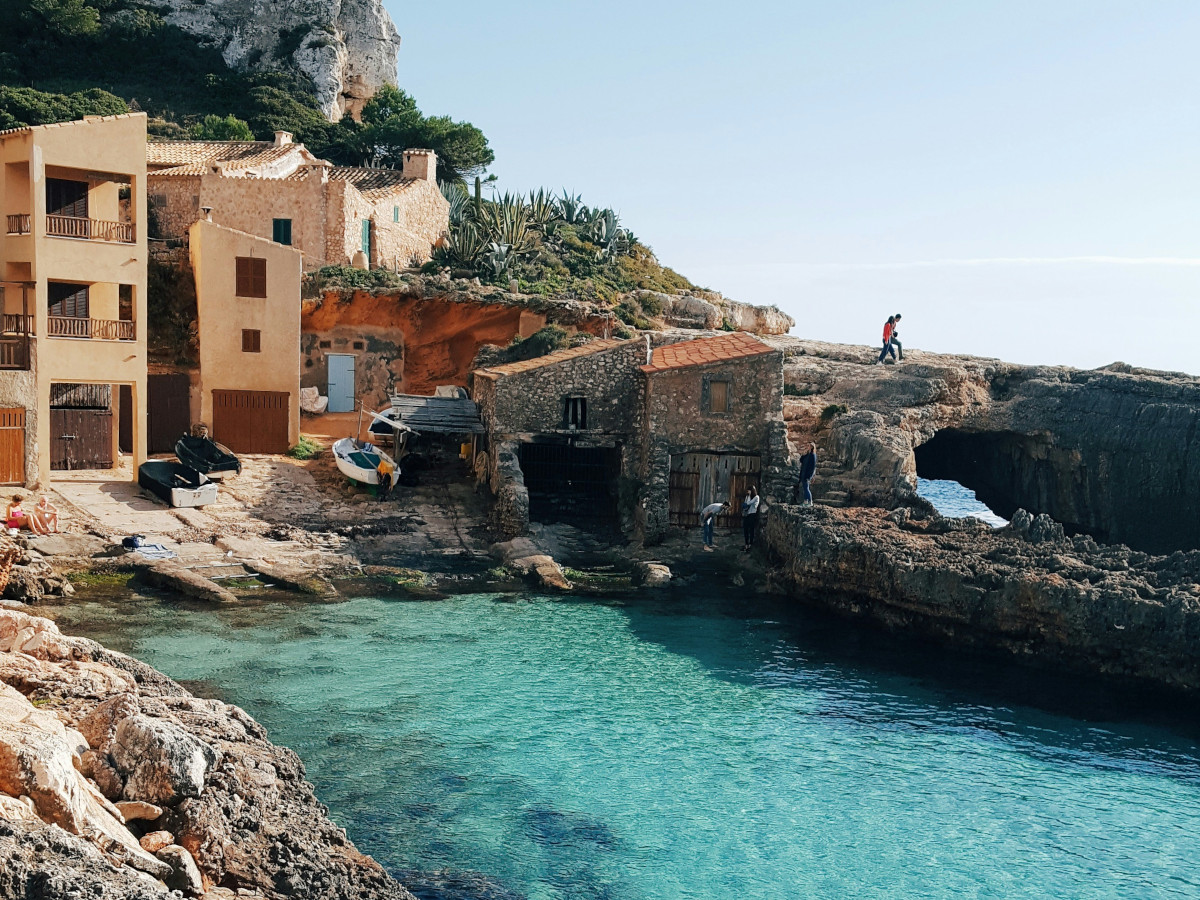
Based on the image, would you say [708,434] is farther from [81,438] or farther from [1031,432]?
[81,438]

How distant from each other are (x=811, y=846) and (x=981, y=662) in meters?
9.31

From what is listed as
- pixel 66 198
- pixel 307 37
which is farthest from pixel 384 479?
pixel 307 37

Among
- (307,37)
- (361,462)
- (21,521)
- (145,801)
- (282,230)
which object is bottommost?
(145,801)

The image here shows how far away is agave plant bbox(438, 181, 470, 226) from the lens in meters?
50.0

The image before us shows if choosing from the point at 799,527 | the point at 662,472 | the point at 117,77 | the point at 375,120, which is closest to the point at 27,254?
the point at 662,472

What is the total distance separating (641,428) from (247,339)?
1264cm

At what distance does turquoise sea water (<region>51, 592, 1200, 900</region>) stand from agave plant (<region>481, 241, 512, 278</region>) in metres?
20.0

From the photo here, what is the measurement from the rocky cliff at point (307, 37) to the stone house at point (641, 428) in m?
44.8

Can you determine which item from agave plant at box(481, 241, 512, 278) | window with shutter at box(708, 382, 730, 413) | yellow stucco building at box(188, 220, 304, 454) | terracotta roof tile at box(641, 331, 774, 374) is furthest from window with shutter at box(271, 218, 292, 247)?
window with shutter at box(708, 382, 730, 413)

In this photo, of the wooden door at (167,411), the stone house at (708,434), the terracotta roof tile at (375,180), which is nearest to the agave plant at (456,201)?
the terracotta roof tile at (375,180)

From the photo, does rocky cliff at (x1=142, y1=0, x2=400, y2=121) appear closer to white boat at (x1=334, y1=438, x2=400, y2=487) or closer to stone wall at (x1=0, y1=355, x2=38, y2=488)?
white boat at (x1=334, y1=438, x2=400, y2=487)

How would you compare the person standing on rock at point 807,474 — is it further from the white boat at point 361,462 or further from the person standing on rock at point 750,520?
the white boat at point 361,462

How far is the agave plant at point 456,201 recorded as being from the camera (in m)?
50.0

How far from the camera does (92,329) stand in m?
31.5
